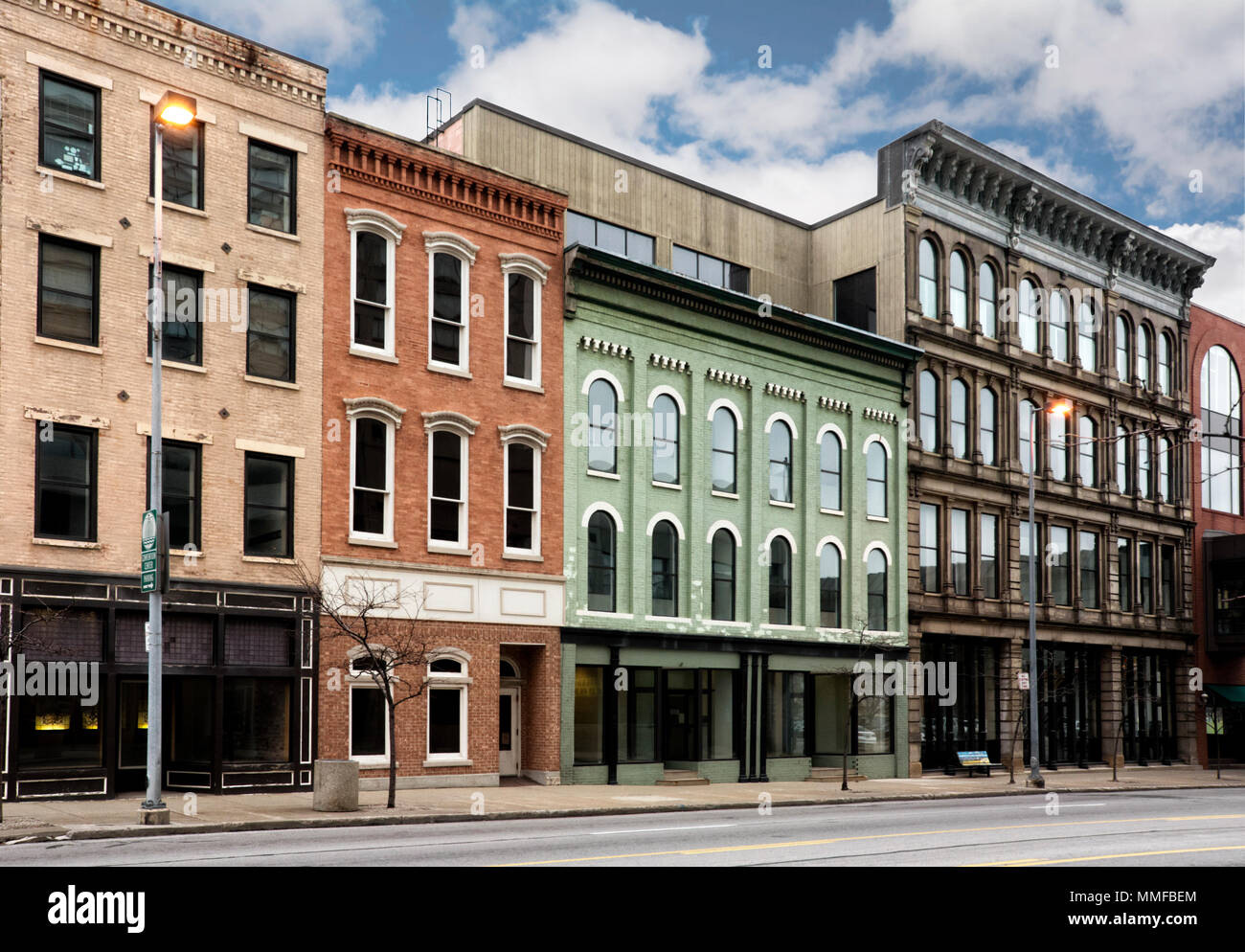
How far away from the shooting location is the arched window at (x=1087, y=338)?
4728 cm

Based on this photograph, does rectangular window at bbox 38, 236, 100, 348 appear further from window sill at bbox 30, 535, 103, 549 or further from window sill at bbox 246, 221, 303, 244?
window sill at bbox 30, 535, 103, 549

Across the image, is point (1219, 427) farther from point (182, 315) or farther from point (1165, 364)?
point (182, 315)

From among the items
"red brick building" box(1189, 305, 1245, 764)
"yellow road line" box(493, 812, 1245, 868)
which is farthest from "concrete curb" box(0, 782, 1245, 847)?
"red brick building" box(1189, 305, 1245, 764)

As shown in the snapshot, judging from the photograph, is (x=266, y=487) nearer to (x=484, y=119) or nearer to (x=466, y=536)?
(x=466, y=536)

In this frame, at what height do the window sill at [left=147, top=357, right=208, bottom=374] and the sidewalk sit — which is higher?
the window sill at [left=147, top=357, right=208, bottom=374]

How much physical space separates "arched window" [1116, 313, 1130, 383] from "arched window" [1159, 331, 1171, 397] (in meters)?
2.31

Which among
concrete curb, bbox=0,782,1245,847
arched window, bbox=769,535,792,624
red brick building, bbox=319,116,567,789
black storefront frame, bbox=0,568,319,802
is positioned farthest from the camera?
arched window, bbox=769,535,792,624

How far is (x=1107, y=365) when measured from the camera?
47.9 metres

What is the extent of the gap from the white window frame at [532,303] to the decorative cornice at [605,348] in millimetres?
1347

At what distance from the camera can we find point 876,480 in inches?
1548

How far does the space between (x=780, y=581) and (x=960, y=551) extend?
27.5 ft

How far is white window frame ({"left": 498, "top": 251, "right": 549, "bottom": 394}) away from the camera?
30.4 meters

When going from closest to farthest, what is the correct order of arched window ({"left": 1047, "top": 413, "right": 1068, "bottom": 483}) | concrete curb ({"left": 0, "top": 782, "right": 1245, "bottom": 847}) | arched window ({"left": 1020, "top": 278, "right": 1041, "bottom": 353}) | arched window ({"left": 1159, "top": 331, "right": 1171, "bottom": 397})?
1. concrete curb ({"left": 0, "top": 782, "right": 1245, "bottom": 847})
2. arched window ({"left": 1020, "top": 278, "right": 1041, "bottom": 353})
3. arched window ({"left": 1047, "top": 413, "right": 1068, "bottom": 483})
4. arched window ({"left": 1159, "top": 331, "right": 1171, "bottom": 397})
